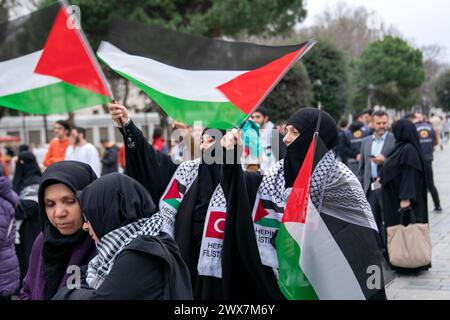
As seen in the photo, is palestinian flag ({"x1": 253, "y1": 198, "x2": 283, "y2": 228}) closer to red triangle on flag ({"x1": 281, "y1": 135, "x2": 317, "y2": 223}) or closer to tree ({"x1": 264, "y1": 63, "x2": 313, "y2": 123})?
red triangle on flag ({"x1": 281, "y1": 135, "x2": 317, "y2": 223})

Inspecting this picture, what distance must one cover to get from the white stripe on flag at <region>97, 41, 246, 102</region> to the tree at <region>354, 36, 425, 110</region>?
136 feet

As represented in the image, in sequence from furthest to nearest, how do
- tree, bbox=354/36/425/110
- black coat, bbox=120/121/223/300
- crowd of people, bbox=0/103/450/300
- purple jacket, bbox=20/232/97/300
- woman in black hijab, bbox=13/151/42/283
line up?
tree, bbox=354/36/425/110 → woman in black hijab, bbox=13/151/42/283 → black coat, bbox=120/121/223/300 → purple jacket, bbox=20/232/97/300 → crowd of people, bbox=0/103/450/300

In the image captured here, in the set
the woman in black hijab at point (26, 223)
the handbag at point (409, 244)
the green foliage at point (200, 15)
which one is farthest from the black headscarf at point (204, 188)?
the green foliage at point (200, 15)

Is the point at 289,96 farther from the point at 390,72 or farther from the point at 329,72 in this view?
the point at 390,72

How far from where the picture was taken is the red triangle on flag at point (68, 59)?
4551 millimetres

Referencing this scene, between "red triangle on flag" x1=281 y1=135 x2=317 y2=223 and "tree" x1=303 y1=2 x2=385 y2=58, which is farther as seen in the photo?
"tree" x1=303 y1=2 x2=385 y2=58

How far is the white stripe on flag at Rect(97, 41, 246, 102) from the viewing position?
4.80 metres

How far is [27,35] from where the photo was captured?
15.8 ft

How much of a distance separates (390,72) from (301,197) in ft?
154

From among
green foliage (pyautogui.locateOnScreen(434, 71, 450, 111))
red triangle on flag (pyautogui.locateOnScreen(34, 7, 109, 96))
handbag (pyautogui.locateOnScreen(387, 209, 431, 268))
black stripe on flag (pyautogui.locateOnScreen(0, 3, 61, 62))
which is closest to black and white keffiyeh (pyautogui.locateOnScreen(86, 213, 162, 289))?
red triangle on flag (pyautogui.locateOnScreen(34, 7, 109, 96))

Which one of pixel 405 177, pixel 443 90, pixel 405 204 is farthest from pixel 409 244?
pixel 443 90

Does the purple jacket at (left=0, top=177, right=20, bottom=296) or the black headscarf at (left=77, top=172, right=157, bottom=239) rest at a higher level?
the black headscarf at (left=77, top=172, right=157, bottom=239)

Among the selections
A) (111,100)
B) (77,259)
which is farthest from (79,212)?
(111,100)
